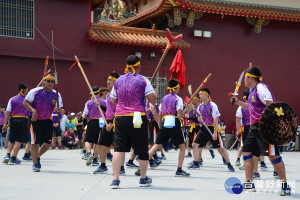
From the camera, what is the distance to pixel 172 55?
21406mm

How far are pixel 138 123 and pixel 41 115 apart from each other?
3.03 m

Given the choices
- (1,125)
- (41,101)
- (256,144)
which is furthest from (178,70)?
(1,125)

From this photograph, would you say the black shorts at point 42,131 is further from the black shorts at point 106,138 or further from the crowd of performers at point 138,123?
the black shorts at point 106,138

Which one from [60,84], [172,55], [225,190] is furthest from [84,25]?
[225,190]

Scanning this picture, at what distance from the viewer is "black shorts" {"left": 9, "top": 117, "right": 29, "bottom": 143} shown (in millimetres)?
11623

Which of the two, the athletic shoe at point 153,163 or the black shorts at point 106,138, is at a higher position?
the black shorts at point 106,138

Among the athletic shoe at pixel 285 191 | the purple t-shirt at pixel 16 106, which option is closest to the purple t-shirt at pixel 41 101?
the purple t-shirt at pixel 16 106

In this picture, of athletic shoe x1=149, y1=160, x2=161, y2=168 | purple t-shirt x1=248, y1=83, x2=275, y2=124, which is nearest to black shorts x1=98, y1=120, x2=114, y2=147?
athletic shoe x1=149, y1=160, x2=161, y2=168

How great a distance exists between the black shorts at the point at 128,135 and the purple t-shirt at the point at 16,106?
17.4 ft

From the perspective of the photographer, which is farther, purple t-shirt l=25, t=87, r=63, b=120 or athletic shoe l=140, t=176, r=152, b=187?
purple t-shirt l=25, t=87, r=63, b=120

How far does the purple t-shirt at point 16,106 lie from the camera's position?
12.0 m

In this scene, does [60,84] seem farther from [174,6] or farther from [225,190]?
[225,190]

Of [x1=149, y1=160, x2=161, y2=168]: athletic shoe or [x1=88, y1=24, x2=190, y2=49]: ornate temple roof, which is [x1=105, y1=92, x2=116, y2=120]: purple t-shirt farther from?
[x1=88, y1=24, x2=190, y2=49]: ornate temple roof

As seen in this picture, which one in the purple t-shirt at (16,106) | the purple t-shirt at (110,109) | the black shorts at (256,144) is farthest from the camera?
the purple t-shirt at (16,106)
